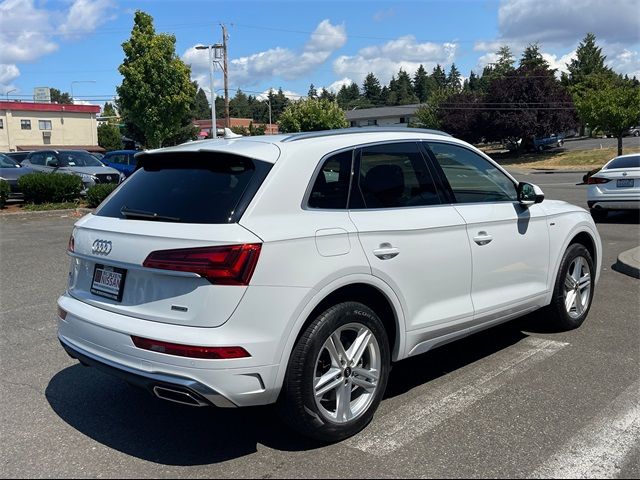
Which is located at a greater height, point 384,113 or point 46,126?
point 384,113

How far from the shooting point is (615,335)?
5625mm

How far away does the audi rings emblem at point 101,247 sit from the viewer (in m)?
3.57

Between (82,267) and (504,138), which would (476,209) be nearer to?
(82,267)

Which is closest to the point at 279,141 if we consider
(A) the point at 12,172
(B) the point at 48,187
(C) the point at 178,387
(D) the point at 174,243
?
(D) the point at 174,243

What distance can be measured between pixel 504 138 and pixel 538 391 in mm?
59699

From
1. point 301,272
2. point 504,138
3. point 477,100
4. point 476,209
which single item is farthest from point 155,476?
point 477,100

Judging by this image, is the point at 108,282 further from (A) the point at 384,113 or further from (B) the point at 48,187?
(A) the point at 384,113

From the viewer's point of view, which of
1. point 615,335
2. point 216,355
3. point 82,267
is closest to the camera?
point 216,355

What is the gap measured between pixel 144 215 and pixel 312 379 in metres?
1.38

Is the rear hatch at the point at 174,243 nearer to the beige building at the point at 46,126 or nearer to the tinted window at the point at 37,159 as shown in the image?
the tinted window at the point at 37,159

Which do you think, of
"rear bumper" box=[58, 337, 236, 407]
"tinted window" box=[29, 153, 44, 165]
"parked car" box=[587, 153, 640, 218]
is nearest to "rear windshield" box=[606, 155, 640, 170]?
"parked car" box=[587, 153, 640, 218]

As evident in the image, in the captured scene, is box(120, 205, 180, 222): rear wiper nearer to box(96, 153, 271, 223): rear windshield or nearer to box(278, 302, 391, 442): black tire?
box(96, 153, 271, 223): rear windshield

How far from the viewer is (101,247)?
3.63 meters

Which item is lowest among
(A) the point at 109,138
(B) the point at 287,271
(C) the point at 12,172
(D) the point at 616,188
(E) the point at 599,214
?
(E) the point at 599,214
